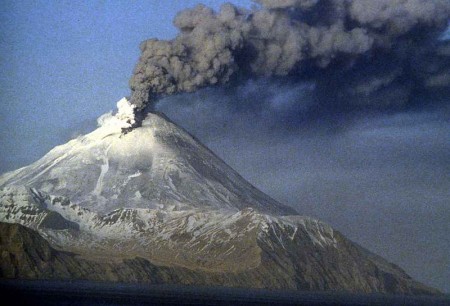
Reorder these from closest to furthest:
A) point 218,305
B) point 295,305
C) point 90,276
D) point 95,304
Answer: point 95,304 → point 218,305 → point 295,305 → point 90,276

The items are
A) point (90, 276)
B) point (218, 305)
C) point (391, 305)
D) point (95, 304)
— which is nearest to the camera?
point (95, 304)

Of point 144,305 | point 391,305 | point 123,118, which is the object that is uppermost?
point 123,118

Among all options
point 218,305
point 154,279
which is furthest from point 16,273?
point 218,305

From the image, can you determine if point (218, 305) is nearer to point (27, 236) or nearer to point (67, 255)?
point (27, 236)

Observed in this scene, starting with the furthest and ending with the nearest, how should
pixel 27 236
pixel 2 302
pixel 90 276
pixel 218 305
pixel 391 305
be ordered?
pixel 90 276, pixel 27 236, pixel 391 305, pixel 218 305, pixel 2 302

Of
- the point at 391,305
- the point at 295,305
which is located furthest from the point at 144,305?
the point at 391,305

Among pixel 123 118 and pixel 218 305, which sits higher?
pixel 123 118

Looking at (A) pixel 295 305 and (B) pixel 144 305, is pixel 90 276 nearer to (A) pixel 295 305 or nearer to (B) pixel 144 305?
(A) pixel 295 305

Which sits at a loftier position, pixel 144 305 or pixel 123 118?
pixel 123 118

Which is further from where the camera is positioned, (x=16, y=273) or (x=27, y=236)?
(x=27, y=236)
